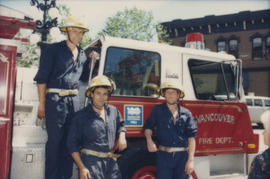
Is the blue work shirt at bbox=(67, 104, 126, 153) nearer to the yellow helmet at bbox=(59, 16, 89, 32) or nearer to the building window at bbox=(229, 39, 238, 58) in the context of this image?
the yellow helmet at bbox=(59, 16, 89, 32)

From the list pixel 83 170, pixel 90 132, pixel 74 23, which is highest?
pixel 74 23

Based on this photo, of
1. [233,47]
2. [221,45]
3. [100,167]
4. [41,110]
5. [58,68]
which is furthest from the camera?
[221,45]

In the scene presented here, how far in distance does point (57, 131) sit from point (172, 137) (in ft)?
4.29

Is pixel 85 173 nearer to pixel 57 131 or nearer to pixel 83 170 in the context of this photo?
pixel 83 170

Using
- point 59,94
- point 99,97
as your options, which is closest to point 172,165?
point 99,97

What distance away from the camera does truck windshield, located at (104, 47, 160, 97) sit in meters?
3.52

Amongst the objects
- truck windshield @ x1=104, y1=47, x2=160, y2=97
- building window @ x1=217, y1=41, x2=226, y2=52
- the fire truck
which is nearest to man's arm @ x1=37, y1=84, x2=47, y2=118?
the fire truck

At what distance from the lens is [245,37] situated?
2736 centimetres

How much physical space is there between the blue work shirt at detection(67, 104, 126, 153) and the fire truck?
67 cm

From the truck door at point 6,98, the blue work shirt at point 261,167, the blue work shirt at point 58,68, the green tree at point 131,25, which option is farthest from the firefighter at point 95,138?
the green tree at point 131,25

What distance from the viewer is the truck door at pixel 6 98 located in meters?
2.75

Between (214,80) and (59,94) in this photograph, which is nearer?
(59,94)

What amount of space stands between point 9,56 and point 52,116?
0.78 metres

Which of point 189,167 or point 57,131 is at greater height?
point 57,131
